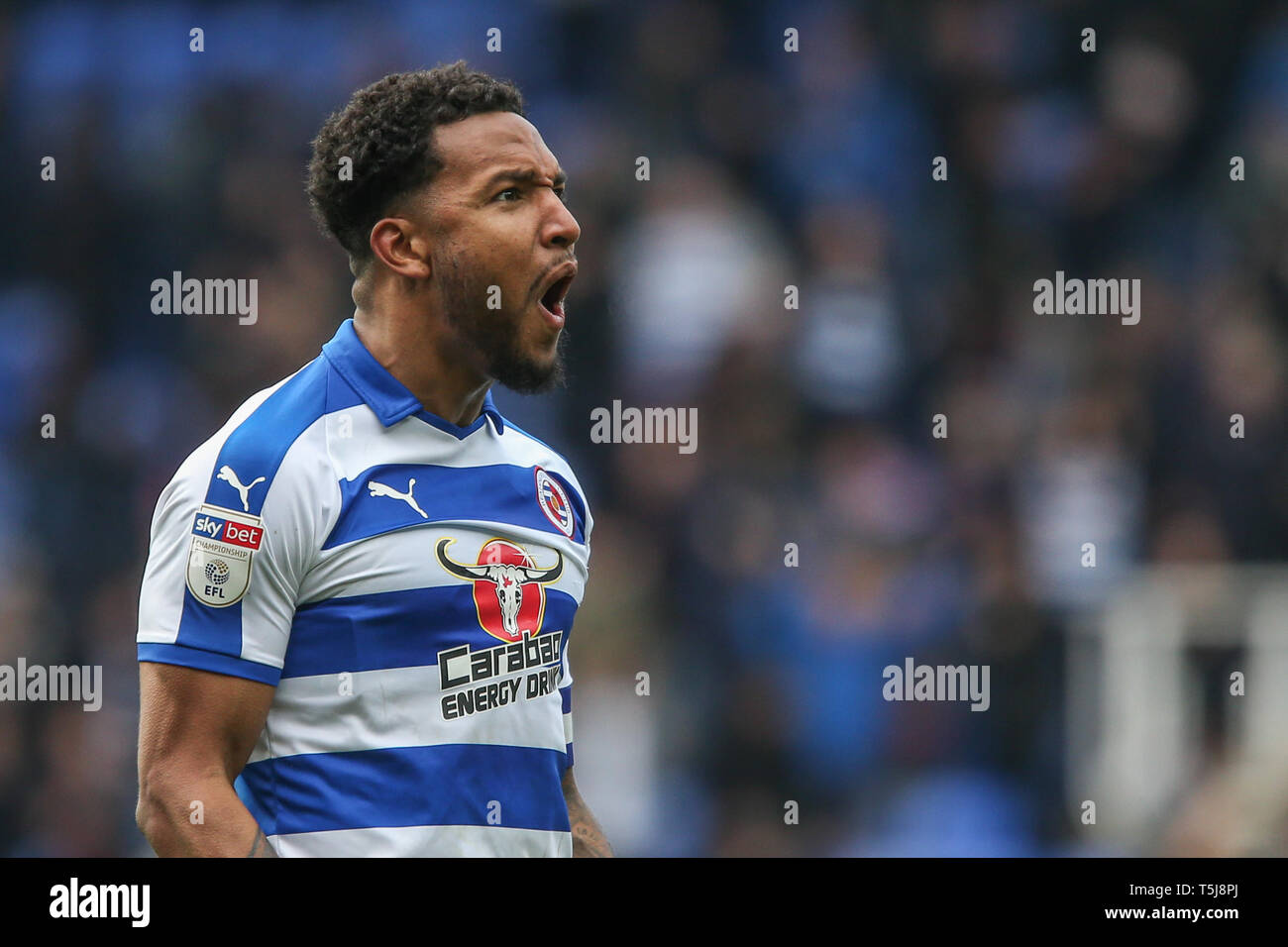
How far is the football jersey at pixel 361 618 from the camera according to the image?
2744 millimetres

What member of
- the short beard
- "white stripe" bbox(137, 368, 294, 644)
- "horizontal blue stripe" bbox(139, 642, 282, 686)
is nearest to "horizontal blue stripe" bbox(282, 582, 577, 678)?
"horizontal blue stripe" bbox(139, 642, 282, 686)

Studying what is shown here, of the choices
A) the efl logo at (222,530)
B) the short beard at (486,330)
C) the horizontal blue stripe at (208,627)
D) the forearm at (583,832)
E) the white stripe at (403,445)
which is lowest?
the forearm at (583,832)

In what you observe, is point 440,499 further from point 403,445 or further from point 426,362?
point 426,362

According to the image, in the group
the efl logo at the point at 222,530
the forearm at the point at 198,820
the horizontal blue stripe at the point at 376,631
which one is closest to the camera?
the forearm at the point at 198,820

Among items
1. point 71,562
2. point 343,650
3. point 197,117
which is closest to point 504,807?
point 343,650

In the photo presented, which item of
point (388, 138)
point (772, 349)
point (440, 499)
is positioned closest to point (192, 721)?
point (440, 499)

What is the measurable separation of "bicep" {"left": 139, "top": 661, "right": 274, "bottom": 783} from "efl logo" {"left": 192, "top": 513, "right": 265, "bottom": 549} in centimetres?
22

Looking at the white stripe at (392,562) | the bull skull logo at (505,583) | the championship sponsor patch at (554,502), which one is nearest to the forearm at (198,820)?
the white stripe at (392,562)

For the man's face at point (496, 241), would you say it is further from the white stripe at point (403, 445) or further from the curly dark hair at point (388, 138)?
the white stripe at point (403, 445)

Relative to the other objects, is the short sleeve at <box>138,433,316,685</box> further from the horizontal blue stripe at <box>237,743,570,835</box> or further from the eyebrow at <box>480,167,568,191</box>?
the eyebrow at <box>480,167,568,191</box>

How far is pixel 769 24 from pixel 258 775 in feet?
23.6

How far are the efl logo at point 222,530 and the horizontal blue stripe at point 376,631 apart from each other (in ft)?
0.60

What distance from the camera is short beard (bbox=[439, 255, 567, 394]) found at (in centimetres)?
312

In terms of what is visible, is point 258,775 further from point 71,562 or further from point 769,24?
point 769,24
